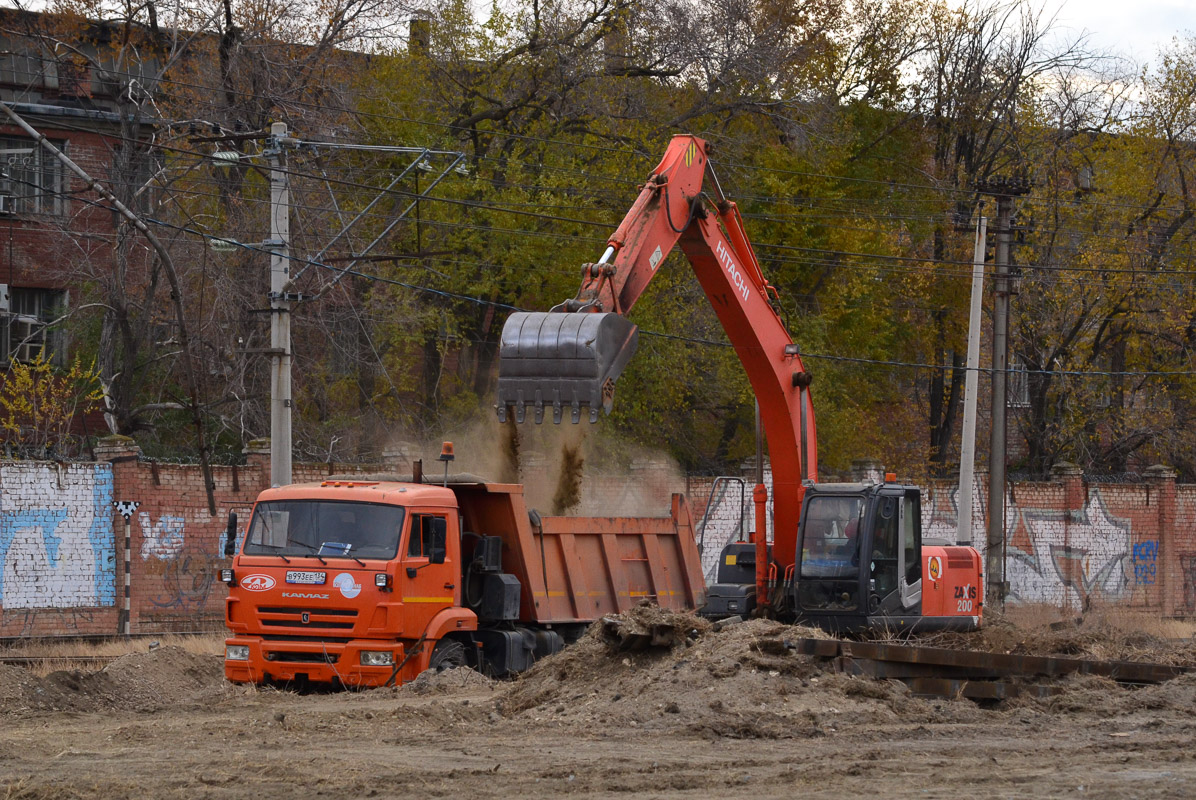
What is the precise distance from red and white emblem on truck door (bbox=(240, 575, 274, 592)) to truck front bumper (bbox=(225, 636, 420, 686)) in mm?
536

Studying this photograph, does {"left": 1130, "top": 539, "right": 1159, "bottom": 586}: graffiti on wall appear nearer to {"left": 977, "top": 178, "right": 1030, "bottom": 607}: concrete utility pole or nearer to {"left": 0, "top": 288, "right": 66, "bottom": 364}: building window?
{"left": 977, "top": 178, "right": 1030, "bottom": 607}: concrete utility pole


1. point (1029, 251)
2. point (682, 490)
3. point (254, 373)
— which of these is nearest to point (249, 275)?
point (254, 373)

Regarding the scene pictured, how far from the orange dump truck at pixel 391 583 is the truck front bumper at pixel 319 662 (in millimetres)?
12

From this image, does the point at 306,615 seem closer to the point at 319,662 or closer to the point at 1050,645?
the point at 319,662

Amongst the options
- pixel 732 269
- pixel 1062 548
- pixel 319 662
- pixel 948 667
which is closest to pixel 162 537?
pixel 319 662

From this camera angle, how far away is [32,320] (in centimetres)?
3331

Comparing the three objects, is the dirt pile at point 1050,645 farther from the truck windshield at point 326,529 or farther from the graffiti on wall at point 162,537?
the graffiti on wall at point 162,537

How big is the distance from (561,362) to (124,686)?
6382mm

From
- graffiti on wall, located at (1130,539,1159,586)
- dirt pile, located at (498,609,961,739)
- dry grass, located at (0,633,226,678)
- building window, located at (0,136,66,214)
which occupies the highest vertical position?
building window, located at (0,136,66,214)

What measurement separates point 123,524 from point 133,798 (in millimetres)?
16232

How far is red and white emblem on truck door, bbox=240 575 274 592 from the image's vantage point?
14734 millimetres

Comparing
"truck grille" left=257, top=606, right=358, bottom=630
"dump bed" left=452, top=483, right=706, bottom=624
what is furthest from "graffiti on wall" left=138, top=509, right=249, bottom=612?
"truck grille" left=257, top=606, right=358, bottom=630

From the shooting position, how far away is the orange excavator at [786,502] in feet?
49.0

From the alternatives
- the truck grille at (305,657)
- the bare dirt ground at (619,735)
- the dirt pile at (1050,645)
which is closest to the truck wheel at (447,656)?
the bare dirt ground at (619,735)
